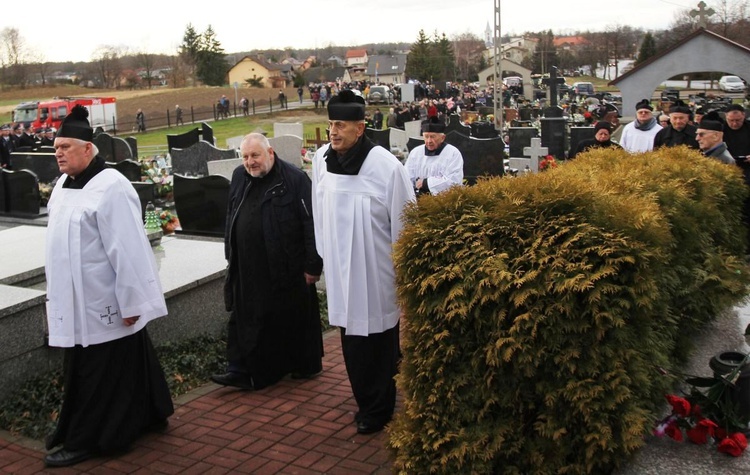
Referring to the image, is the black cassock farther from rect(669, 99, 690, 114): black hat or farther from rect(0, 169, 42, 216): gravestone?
rect(0, 169, 42, 216): gravestone

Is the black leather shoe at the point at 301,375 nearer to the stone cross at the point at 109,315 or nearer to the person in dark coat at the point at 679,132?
the stone cross at the point at 109,315

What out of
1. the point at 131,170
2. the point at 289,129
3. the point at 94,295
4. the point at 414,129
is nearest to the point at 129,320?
the point at 94,295

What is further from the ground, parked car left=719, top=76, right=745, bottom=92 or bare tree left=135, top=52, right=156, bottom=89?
bare tree left=135, top=52, right=156, bottom=89

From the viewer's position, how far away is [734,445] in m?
3.63

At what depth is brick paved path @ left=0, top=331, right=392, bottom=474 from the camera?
181 inches

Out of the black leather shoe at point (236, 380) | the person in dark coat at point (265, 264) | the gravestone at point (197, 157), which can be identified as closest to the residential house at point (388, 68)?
the gravestone at point (197, 157)

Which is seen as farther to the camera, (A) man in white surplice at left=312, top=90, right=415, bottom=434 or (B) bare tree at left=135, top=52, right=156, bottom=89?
(B) bare tree at left=135, top=52, right=156, bottom=89

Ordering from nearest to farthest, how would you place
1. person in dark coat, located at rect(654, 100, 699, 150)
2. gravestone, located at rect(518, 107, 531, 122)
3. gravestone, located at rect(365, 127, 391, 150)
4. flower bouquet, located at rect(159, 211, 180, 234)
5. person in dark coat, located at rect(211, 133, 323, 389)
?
person in dark coat, located at rect(211, 133, 323, 389) < flower bouquet, located at rect(159, 211, 180, 234) < person in dark coat, located at rect(654, 100, 699, 150) < gravestone, located at rect(365, 127, 391, 150) < gravestone, located at rect(518, 107, 531, 122)

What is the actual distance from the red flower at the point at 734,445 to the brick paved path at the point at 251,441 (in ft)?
5.75

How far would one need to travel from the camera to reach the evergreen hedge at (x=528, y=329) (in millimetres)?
3447

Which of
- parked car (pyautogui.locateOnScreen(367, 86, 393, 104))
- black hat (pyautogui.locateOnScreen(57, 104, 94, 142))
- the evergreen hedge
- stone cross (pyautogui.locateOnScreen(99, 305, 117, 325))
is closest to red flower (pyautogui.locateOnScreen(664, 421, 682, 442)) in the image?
the evergreen hedge

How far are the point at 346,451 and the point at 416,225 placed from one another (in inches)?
63.6

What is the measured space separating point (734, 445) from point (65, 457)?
3.66 m

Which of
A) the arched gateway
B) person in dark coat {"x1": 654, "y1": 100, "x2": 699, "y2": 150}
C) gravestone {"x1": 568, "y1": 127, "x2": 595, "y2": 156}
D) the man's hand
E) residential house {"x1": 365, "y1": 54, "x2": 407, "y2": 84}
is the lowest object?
the man's hand
